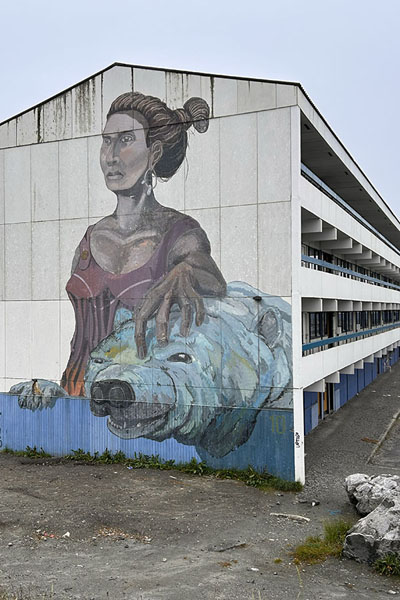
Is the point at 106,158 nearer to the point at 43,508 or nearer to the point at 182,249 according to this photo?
the point at 182,249

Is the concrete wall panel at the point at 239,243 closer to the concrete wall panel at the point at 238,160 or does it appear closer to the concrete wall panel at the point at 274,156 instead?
the concrete wall panel at the point at 238,160

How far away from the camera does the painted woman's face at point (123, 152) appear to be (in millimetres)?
20109

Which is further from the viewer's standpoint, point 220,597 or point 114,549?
point 114,549

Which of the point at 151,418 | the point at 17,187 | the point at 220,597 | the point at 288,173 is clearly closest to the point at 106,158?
the point at 17,187

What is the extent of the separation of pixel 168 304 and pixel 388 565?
10731 millimetres

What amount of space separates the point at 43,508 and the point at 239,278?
890cm

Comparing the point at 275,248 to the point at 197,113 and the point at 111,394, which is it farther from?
the point at 111,394

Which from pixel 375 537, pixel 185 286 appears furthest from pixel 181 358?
pixel 375 537

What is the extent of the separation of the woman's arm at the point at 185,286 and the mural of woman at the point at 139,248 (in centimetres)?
3

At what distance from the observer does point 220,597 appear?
10406mm

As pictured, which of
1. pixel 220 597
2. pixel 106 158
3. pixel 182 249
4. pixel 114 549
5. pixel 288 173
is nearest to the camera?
pixel 220 597

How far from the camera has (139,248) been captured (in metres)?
20.0

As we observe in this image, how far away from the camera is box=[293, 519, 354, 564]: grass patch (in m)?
12.2

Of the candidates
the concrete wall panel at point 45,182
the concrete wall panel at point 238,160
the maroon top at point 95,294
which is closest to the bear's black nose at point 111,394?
the maroon top at point 95,294
